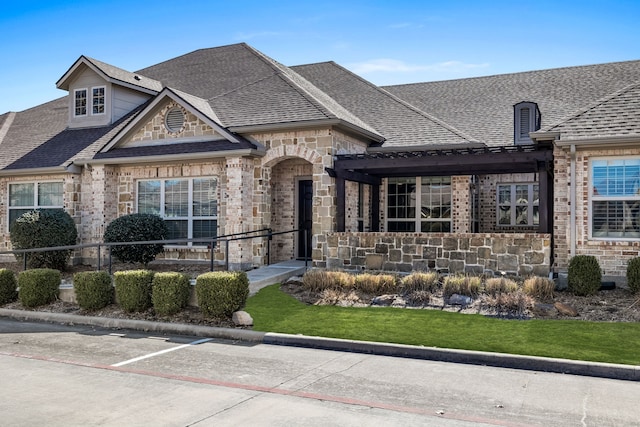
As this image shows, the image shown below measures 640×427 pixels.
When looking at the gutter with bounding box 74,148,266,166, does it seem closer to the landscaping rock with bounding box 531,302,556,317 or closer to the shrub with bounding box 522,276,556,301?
the shrub with bounding box 522,276,556,301

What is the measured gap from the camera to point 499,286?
1167cm

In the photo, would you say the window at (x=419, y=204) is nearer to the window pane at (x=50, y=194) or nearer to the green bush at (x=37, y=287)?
the green bush at (x=37, y=287)

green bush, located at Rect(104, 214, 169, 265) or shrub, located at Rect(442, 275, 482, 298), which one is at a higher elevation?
green bush, located at Rect(104, 214, 169, 265)

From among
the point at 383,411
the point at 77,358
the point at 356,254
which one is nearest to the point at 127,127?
the point at 356,254

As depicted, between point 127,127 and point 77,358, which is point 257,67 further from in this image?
point 77,358

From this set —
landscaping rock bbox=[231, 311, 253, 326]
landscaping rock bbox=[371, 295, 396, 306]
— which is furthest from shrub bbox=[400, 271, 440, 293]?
landscaping rock bbox=[231, 311, 253, 326]

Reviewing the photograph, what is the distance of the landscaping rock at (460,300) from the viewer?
37.4 ft

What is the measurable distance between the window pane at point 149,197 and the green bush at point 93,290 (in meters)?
5.05

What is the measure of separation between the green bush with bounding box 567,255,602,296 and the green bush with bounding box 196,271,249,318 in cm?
685

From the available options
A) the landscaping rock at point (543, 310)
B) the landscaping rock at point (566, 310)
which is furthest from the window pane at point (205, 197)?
the landscaping rock at point (566, 310)

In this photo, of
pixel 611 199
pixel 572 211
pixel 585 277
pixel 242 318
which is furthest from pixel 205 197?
pixel 611 199

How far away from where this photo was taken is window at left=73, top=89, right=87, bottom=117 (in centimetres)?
2164

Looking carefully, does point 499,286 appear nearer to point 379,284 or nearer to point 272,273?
point 379,284

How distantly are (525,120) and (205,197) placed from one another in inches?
371
